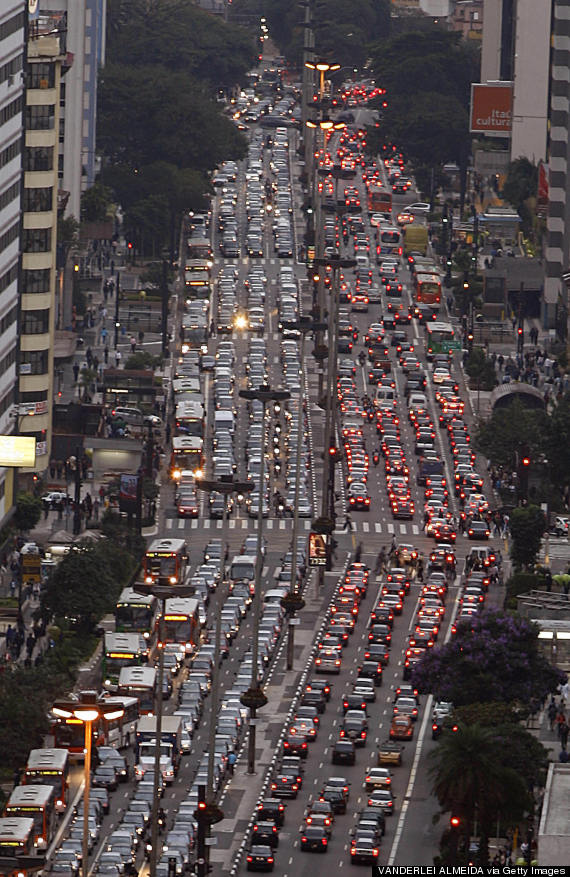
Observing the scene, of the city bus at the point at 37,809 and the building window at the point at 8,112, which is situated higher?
the building window at the point at 8,112

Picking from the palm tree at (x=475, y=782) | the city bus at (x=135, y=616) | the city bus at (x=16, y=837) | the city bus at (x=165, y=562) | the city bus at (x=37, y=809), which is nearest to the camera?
the palm tree at (x=475, y=782)

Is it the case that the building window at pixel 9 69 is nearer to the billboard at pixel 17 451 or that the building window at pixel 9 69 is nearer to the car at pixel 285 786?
the billboard at pixel 17 451

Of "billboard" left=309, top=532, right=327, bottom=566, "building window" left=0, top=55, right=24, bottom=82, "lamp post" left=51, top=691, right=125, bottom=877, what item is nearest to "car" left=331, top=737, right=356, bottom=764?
"lamp post" left=51, top=691, right=125, bottom=877

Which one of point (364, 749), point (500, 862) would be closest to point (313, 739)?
point (364, 749)

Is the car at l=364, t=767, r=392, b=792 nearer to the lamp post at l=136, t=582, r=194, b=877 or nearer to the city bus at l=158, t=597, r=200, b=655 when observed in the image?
the lamp post at l=136, t=582, r=194, b=877

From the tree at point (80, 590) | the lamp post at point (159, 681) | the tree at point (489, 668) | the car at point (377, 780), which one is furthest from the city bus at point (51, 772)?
the tree at point (80, 590)

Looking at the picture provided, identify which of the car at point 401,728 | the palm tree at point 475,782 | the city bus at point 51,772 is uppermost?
the palm tree at point 475,782

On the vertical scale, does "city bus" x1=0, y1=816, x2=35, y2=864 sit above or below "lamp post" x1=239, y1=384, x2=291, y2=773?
below
